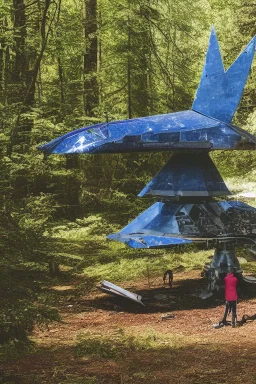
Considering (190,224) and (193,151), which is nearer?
(190,224)

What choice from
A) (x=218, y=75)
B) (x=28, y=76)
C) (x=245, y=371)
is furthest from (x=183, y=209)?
(x=28, y=76)

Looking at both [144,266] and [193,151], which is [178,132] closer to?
[193,151]

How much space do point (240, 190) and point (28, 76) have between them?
8.82 metres

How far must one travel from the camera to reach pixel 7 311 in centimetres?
371

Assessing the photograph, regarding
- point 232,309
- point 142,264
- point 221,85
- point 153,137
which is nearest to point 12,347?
point 232,309

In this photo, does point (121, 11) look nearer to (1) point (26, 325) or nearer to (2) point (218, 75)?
(2) point (218, 75)

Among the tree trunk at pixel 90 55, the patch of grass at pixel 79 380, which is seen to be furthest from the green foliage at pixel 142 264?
the patch of grass at pixel 79 380

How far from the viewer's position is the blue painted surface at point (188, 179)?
31.0 feet

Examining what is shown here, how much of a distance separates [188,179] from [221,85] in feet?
7.00

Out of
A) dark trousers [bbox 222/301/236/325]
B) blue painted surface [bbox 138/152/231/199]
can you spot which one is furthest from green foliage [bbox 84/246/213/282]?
dark trousers [bbox 222/301/236/325]

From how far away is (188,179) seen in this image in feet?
31.4

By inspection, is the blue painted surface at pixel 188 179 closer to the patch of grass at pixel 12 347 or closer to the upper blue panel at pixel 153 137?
the upper blue panel at pixel 153 137

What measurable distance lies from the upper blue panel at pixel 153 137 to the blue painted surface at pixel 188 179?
0.77 meters

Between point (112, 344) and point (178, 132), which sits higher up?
point (178, 132)
